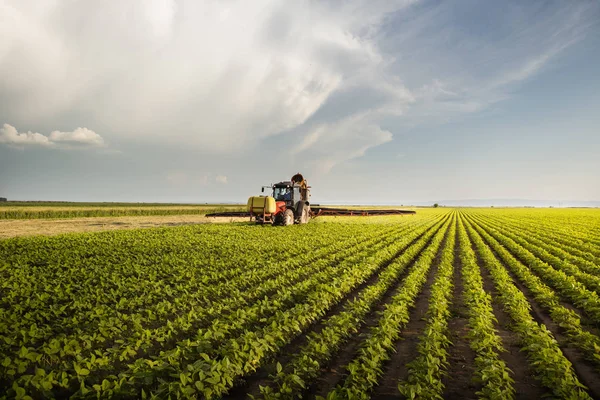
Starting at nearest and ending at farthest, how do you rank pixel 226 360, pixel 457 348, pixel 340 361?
pixel 226 360 → pixel 340 361 → pixel 457 348

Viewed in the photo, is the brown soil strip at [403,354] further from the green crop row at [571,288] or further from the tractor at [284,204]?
the tractor at [284,204]

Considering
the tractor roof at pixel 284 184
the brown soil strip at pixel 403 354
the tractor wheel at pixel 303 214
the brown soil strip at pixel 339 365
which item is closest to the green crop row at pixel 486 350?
the brown soil strip at pixel 403 354

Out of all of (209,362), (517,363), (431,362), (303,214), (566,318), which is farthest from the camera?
(303,214)

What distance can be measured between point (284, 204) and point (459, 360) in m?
21.0

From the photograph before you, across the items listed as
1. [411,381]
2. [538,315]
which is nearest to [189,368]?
[411,381]

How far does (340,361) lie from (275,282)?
4082mm

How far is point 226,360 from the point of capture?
4324mm

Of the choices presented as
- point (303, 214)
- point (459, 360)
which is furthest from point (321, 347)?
point (303, 214)

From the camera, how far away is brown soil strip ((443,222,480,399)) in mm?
4535

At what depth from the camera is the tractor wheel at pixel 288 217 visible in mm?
25359

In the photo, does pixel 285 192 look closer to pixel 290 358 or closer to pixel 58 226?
pixel 58 226

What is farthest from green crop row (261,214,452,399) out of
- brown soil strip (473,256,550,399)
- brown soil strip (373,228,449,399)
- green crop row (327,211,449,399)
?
brown soil strip (473,256,550,399)

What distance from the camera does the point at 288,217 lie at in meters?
25.8

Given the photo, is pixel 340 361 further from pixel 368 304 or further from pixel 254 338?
pixel 368 304
